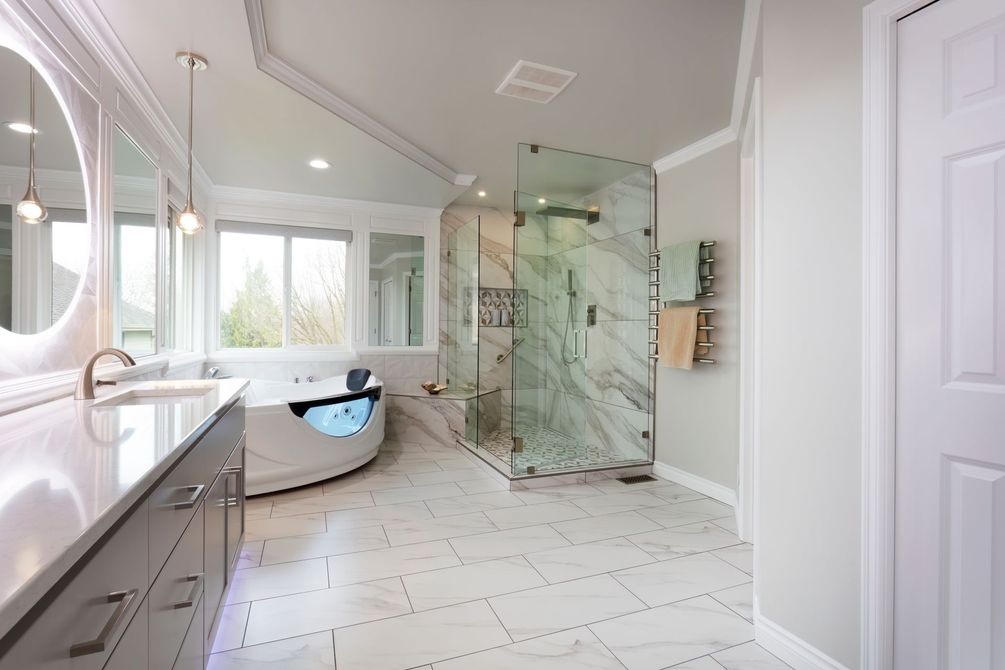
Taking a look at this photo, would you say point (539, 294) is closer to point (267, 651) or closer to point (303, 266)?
point (303, 266)

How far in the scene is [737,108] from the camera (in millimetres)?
2891

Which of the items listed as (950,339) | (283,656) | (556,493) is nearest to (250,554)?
(283,656)

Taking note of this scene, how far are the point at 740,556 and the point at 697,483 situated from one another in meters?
1.03

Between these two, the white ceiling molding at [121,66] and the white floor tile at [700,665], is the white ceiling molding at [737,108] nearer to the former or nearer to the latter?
the white floor tile at [700,665]

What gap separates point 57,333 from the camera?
6.16 feet

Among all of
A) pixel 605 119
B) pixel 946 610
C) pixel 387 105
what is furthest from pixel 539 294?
pixel 946 610

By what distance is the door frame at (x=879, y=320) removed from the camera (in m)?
1.46

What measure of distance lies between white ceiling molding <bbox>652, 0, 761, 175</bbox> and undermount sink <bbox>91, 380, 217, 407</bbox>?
272cm

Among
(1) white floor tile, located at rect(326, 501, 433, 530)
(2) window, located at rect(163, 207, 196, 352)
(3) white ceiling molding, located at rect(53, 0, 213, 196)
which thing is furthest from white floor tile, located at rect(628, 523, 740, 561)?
(3) white ceiling molding, located at rect(53, 0, 213, 196)

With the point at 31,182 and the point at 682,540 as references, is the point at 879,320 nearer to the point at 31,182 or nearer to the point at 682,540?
the point at 682,540

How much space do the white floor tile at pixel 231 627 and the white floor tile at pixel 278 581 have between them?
6cm

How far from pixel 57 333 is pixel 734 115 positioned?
3.54 meters

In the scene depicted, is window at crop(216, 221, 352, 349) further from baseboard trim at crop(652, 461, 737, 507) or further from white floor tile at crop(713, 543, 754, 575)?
white floor tile at crop(713, 543, 754, 575)

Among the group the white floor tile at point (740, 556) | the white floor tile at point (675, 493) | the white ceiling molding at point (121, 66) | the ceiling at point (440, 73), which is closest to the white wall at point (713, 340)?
the white floor tile at point (675, 493)
